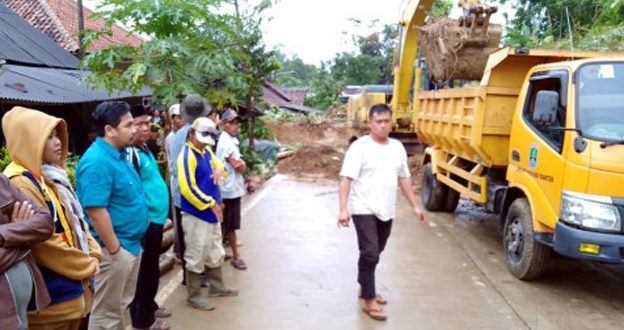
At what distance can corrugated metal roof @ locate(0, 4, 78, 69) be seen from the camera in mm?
9508

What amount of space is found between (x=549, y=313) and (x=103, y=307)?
11.9 feet

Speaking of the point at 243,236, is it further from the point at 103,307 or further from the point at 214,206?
the point at 103,307

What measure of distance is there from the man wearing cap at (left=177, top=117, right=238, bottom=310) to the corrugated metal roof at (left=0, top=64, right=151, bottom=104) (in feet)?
8.24

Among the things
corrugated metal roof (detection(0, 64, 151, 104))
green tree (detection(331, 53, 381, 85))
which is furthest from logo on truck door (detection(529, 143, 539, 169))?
green tree (detection(331, 53, 381, 85))

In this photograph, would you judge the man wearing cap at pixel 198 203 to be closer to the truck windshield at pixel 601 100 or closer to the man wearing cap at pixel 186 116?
the man wearing cap at pixel 186 116

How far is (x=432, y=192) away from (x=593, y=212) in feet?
14.0

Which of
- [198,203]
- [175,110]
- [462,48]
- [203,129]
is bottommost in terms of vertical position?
[198,203]

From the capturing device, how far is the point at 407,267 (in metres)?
5.65

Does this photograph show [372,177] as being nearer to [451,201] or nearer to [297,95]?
[451,201]

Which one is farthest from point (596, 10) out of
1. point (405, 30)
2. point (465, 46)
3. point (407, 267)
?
point (407, 267)

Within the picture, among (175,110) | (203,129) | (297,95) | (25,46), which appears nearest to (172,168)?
(175,110)

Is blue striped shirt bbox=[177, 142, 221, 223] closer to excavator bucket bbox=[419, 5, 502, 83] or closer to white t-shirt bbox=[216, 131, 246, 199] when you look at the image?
white t-shirt bbox=[216, 131, 246, 199]

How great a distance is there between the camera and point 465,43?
24.0ft

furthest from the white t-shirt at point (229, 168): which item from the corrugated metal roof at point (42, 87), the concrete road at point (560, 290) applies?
the concrete road at point (560, 290)
